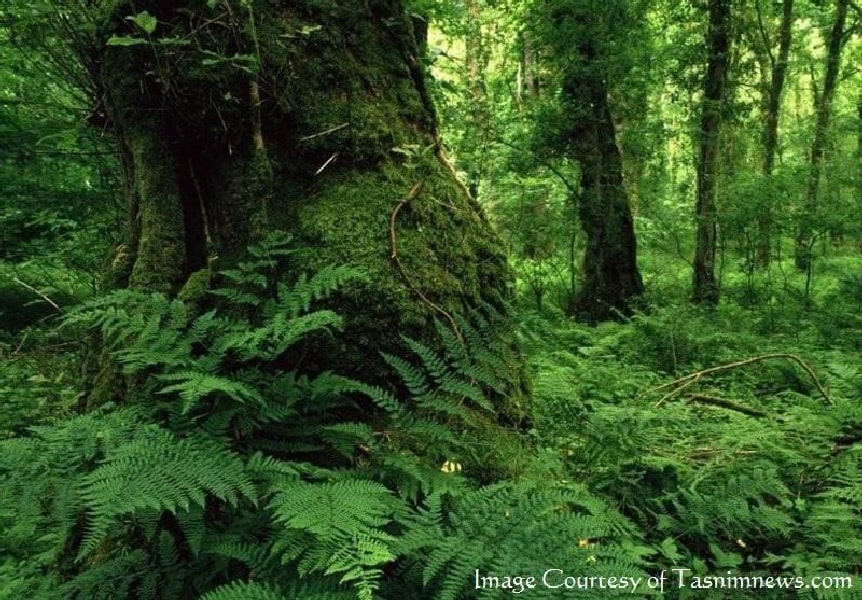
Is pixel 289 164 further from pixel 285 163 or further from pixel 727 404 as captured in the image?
pixel 727 404

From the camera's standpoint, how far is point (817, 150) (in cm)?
1000

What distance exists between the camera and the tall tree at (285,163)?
9.71ft

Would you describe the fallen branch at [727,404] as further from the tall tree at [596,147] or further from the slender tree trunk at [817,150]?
the slender tree trunk at [817,150]

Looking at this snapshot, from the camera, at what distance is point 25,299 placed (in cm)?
713

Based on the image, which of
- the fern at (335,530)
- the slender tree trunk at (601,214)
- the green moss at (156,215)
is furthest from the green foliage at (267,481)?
the slender tree trunk at (601,214)

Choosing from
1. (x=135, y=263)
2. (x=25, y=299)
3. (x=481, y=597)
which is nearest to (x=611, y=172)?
(x=135, y=263)

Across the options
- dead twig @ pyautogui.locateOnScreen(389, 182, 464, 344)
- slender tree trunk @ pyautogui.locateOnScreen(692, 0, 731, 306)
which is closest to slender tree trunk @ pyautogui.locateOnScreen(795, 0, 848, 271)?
slender tree trunk @ pyautogui.locateOnScreen(692, 0, 731, 306)

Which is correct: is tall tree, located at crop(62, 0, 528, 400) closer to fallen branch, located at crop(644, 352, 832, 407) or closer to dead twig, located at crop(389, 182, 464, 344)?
dead twig, located at crop(389, 182, 464, 344)

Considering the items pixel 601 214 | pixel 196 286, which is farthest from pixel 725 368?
pixel 601 214

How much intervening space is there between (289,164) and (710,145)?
24.9ft

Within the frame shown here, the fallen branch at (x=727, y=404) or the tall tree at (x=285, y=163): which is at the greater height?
the tall tree at (x=285, y=163)

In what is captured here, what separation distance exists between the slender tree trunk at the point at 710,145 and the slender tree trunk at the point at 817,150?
47.9 inches

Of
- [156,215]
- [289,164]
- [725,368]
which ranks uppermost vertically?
[289,164]

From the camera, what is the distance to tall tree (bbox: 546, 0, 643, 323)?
710cm
